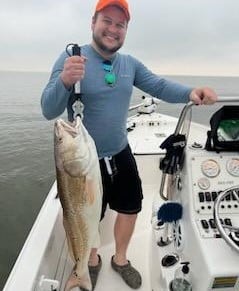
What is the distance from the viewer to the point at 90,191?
5.35 feet

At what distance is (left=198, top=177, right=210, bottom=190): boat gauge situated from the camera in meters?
2.42

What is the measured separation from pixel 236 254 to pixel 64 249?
1404mm

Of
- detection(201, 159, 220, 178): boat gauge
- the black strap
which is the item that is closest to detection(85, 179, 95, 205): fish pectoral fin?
the black strap

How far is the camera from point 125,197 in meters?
2.60

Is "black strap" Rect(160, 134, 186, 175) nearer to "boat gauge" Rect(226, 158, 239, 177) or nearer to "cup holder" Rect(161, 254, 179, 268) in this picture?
"boat gauge" Rect(226, 158, 239, 177)

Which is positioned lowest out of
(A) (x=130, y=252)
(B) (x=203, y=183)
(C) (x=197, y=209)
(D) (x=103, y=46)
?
(A) (x=130, y=252)

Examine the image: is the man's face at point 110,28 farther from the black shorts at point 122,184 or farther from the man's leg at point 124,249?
the man's leg at point 124,249

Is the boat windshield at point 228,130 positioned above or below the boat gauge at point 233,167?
above

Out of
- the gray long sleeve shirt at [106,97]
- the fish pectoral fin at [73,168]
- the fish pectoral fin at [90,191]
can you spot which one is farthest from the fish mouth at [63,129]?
the gray long sleeve shirt at [106,97]

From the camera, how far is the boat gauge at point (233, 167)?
8.02 ft

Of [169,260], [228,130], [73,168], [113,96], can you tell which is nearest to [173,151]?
[228,130]

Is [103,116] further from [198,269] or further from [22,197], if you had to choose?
A: [22,197]

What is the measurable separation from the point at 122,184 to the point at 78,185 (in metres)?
0.98

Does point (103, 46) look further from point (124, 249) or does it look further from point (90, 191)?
point (124, 249)
